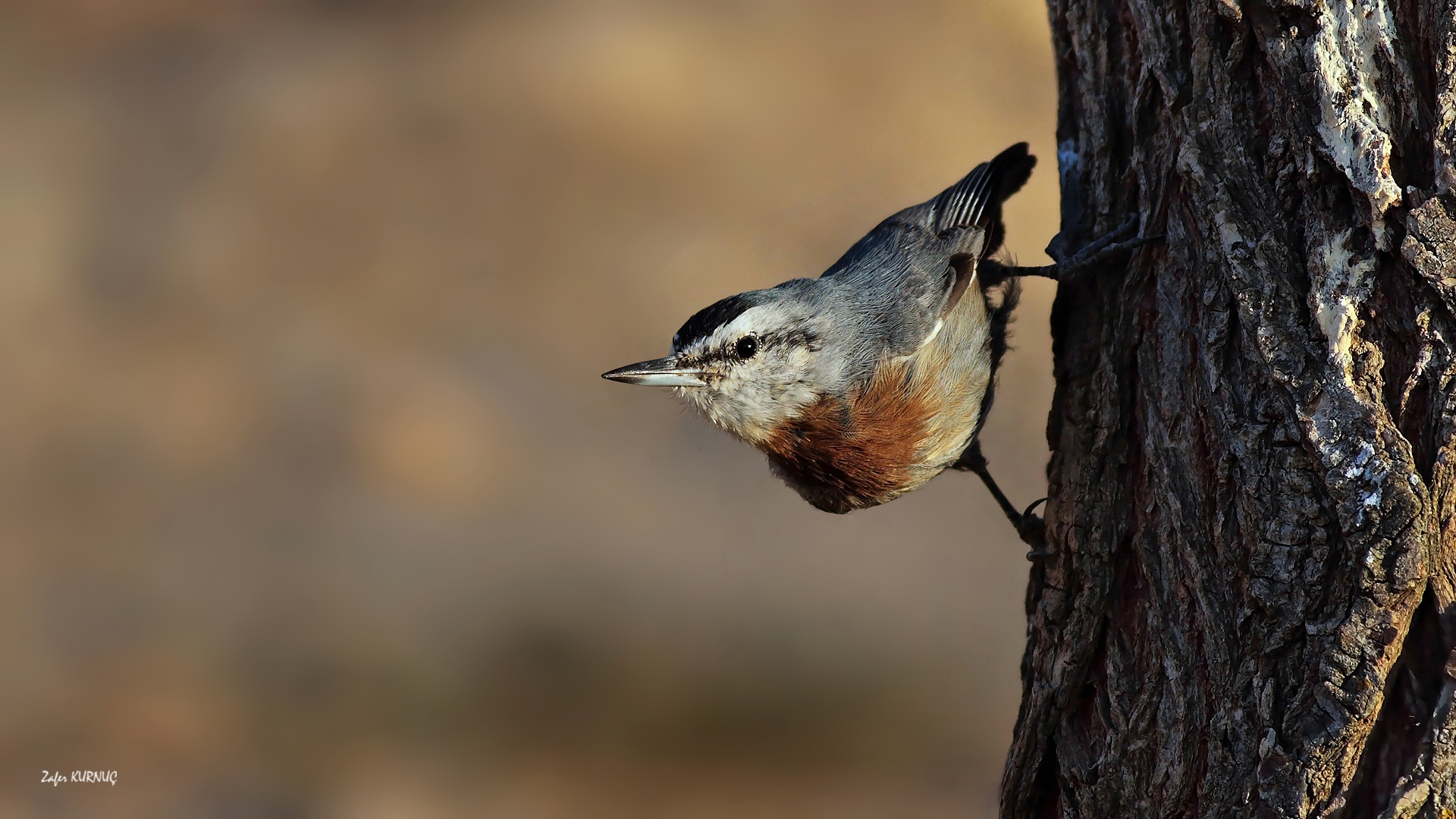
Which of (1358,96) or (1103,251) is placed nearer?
(1358,96)

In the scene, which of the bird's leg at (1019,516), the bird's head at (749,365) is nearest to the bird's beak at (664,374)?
the bird's head at (749,365)

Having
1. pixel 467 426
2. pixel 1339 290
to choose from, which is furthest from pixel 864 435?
pixel 467 426

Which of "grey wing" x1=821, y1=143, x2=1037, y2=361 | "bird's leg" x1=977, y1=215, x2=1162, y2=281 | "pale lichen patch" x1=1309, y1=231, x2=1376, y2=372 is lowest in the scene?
"pale lichen patch" x1=1309, y1=231, x2=1376, y2=372

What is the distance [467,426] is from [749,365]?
390 cm

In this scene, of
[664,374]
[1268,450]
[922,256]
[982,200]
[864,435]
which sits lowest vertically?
[1268,450]

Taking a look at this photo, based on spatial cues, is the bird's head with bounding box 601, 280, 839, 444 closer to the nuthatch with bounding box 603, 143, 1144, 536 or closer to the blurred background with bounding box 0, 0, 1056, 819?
the nuthatch with bounding box 603, 143, 1144, 536

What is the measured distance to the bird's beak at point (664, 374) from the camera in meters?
3.48

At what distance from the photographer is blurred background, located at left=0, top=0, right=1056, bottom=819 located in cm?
629

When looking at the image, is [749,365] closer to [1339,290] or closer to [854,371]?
[854,371]

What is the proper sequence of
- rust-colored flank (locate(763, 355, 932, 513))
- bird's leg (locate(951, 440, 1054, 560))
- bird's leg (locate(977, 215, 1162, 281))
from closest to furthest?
1. bird's leg (locate(977, 215, 1162, 281))
2. bird's leg (locate(951, 440, 1054, 560))
3. rust-colored flank (locate(763, 355, 932, 513))

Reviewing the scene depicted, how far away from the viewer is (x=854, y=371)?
3645 mm

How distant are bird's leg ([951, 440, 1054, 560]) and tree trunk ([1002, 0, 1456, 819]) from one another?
198 mm

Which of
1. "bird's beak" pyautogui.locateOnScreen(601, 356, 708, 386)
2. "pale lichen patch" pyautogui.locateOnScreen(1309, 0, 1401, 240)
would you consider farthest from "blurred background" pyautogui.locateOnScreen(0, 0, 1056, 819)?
"pale lichen patch" pyautogui.locateOnScreen(1309, 0, 1401, 240)

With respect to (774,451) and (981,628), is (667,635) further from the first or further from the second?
(774,451)
